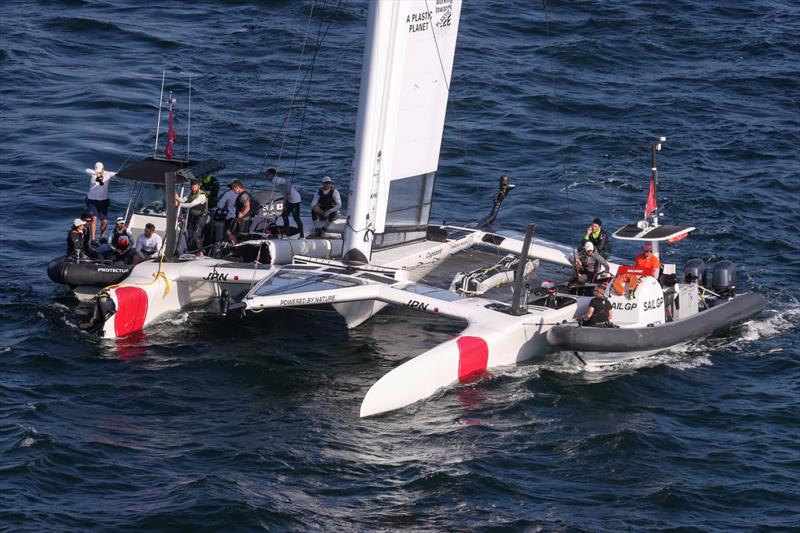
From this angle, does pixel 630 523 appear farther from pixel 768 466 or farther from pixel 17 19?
pixel 17 19

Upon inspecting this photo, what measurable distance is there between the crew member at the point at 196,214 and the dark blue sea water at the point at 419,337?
1.91 m

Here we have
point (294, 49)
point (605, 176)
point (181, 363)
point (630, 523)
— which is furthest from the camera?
point (294, 49)

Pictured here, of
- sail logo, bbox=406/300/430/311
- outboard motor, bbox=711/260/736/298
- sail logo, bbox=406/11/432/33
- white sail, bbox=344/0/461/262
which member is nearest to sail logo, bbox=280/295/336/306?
sail logo, bbox=406/300/430/311

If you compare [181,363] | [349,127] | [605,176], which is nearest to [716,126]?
[605,176]

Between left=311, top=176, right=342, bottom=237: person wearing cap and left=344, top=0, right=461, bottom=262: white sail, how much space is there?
1443 millimetres

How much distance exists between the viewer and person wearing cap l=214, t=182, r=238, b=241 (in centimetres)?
2328

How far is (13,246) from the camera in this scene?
25062mm

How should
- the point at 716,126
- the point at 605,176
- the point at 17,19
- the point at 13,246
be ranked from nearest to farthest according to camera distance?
the point at 13,246 → the point at 605,176 → the point at 716,126 → the point at 17,19

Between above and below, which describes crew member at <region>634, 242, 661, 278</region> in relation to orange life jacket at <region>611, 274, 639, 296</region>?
above

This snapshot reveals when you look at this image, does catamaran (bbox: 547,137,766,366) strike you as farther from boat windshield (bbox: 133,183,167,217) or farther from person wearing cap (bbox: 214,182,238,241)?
boat windshield (bbox: 133,183,167,217)

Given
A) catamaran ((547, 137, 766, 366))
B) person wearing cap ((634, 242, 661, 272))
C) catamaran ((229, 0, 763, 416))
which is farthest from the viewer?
person wearing cap ((634, 242, 661, 272))

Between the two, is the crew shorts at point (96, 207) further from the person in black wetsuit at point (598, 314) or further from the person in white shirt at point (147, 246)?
the person in black wetsuit at point (598, 314)

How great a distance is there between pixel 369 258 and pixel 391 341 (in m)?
1.54

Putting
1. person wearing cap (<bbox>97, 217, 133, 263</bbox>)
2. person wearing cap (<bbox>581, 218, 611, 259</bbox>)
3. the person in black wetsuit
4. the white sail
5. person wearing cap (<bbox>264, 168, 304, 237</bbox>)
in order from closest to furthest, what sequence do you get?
the person in black wetsuit, the white sail, person wearing cap (<bbox>97, 217, 133, 263</bbox>), person wearing cap (<bbox>581, 218, 611, 259</bbox>), person wearing cap (<bbox>264, 168, 304, 237</bbox>)
